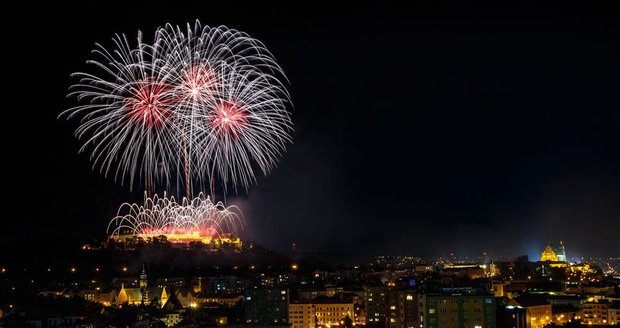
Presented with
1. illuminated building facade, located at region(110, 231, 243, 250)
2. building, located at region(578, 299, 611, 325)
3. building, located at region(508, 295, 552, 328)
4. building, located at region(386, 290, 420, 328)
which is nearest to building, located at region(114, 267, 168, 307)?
illuminated building facade, located at region(110, 231, 243, 250)

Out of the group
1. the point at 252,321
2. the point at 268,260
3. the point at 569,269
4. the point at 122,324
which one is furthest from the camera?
the point at 569,269

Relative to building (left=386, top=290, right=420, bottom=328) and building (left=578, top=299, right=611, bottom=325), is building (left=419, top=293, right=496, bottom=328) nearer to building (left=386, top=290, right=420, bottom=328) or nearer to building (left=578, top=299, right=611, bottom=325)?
Result: building (left=386, top=290, right=420, bottom=328)

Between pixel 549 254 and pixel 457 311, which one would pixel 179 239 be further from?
pixel 549 254

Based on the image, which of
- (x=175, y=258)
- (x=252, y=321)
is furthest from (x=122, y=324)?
(x=175, y=258)

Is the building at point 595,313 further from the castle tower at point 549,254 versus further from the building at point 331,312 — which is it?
the castle tower at point 549,254

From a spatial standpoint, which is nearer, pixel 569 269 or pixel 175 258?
pixel 175 258

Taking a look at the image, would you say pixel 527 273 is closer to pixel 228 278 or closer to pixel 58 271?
pixel 228 278

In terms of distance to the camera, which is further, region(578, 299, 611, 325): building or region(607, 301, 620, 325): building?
region(578, 299, 611, 325): building
